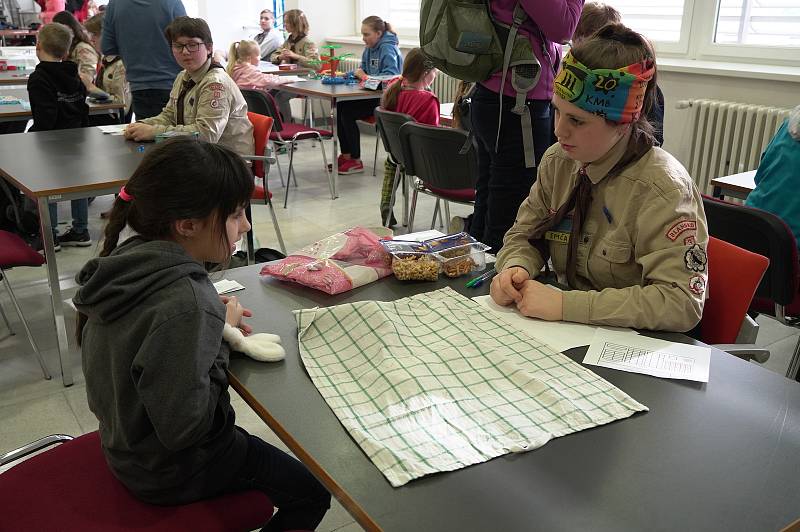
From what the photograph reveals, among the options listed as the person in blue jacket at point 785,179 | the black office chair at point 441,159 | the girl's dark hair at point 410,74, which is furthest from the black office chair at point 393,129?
the person in blue jacket at point 785,179

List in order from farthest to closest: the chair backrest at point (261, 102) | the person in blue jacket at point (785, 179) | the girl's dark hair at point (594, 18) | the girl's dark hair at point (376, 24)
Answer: the girl's dark hair at point (376, 24), the chair backrest at point (261, 102), the girl's dark hair at point (594, 18), the person in blue jacket at point (785, 179)

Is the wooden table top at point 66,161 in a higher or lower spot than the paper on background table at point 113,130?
lower

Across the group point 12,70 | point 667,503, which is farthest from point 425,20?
point 12,70

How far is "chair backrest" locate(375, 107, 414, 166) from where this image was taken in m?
3.48

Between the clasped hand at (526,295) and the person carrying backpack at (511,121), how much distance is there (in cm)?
95

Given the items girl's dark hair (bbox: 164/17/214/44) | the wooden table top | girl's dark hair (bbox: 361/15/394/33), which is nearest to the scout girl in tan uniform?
the wooden table top

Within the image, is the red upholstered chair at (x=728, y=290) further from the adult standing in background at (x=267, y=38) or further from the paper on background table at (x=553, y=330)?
the adult standing in background at (x=267, y=38)

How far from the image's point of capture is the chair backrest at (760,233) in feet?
6.65

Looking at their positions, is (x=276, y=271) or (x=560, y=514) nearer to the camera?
(x=560, y=514)

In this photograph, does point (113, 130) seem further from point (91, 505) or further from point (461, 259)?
point (91, 505)

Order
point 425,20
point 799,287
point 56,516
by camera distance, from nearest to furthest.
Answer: point 56,516 → point 799,287 → point 425,20

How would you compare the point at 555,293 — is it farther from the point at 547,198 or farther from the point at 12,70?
the point at 12,70

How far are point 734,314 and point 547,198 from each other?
1.56 feet

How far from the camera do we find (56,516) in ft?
3.88
